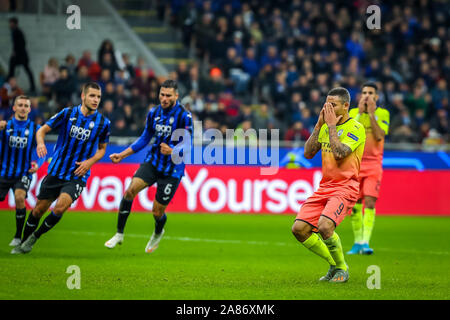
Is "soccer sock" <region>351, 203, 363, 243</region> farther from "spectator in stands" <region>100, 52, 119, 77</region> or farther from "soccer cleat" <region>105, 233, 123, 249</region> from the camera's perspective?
"spectator in stands" <region>100, 52, 119, 77</region>

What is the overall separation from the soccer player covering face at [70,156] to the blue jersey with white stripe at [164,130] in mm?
792

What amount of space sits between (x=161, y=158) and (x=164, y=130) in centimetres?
42

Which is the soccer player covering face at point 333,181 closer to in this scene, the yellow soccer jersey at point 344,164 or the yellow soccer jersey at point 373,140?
the yellow soccer jersey at point 344,164

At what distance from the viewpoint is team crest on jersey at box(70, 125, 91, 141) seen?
33.8 feet

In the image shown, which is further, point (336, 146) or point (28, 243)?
point (28, 243)

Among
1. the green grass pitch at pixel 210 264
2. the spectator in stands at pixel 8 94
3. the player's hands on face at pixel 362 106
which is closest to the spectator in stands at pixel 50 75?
the spectator in stands at pixel 8 94

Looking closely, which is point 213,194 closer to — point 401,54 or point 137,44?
point 137,44

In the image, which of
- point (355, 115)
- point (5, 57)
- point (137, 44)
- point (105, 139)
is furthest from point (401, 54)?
point (105, 139)

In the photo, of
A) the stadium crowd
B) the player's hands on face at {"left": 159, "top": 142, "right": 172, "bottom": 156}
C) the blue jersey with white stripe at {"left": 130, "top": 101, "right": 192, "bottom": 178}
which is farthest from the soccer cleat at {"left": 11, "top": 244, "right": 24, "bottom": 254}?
the stadium crowd

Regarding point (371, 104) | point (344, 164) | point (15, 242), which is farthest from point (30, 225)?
point (371, 104)

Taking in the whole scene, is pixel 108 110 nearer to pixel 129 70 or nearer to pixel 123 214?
pixel 129 70

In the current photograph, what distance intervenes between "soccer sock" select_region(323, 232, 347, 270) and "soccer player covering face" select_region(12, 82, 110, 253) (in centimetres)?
356

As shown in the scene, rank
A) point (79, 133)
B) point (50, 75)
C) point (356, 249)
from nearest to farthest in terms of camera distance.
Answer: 1. point (79, 133)
2. point (356, 249)
3. point (50, 75)

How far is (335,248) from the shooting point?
841 centimetres
